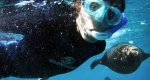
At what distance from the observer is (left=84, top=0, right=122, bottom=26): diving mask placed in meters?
4.17

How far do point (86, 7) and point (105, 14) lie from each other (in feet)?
1.54

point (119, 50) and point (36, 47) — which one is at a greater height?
point (36, 47)

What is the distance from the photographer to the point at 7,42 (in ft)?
18.1

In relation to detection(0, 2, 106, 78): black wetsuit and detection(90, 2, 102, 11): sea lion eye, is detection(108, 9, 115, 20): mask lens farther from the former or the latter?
detection(0, 2, 106, 78): black wetsuit

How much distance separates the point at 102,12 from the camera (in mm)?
4133

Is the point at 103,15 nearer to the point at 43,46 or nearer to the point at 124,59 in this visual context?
the point at 43,46

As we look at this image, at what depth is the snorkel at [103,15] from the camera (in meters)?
4.15

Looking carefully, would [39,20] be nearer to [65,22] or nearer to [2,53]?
[65,22]

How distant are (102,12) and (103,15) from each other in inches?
2.9

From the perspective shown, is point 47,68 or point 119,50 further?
point 119,50

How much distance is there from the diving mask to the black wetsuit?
100 cm

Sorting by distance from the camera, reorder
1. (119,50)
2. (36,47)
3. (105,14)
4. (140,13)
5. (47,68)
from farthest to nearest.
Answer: (140,13) → (119,50) → (47,68) → (36,47) → (105,14)

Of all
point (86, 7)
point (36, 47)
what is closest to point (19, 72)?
point (36, 47)

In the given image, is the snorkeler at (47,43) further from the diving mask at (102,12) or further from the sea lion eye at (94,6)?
the sea lion eye at (94,6)
